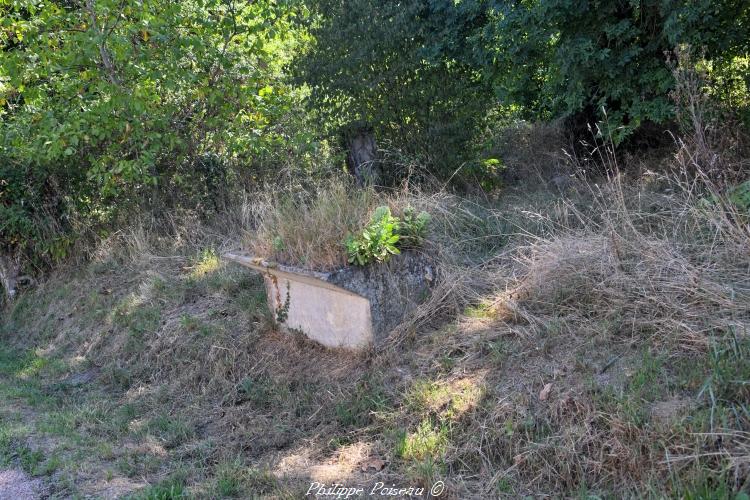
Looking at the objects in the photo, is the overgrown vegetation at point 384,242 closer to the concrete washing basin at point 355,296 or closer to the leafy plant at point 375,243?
the leafy plant at point 375,243

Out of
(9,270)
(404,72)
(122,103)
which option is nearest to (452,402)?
(404,72)

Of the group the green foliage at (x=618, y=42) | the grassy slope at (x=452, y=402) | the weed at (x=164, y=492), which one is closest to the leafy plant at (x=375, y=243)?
the grassy slope at (x=452, y=402)

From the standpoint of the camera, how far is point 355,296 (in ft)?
18.5

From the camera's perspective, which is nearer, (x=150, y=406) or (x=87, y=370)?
(x=150, y=406)

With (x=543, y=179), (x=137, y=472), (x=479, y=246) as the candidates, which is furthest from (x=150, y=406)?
(x=543, y=179)

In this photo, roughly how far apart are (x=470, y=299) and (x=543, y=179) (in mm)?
3687

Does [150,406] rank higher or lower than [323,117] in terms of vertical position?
lower

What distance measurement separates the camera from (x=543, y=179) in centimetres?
884

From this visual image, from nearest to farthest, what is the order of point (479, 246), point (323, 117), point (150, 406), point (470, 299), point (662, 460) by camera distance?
1. point (662, 460)
2. point (470, 299)
3. point (150, 406)
4. point (479, 246)
5. point (323, 117)

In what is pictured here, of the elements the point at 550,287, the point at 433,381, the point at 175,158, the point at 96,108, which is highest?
the point at 96,108

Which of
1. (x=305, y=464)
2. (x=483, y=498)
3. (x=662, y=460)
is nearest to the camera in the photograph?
(x=662, y=460)

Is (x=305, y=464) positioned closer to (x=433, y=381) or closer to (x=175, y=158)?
(x=433, y=381)

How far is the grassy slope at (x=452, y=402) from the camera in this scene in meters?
3.63

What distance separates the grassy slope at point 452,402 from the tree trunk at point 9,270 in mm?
3924
